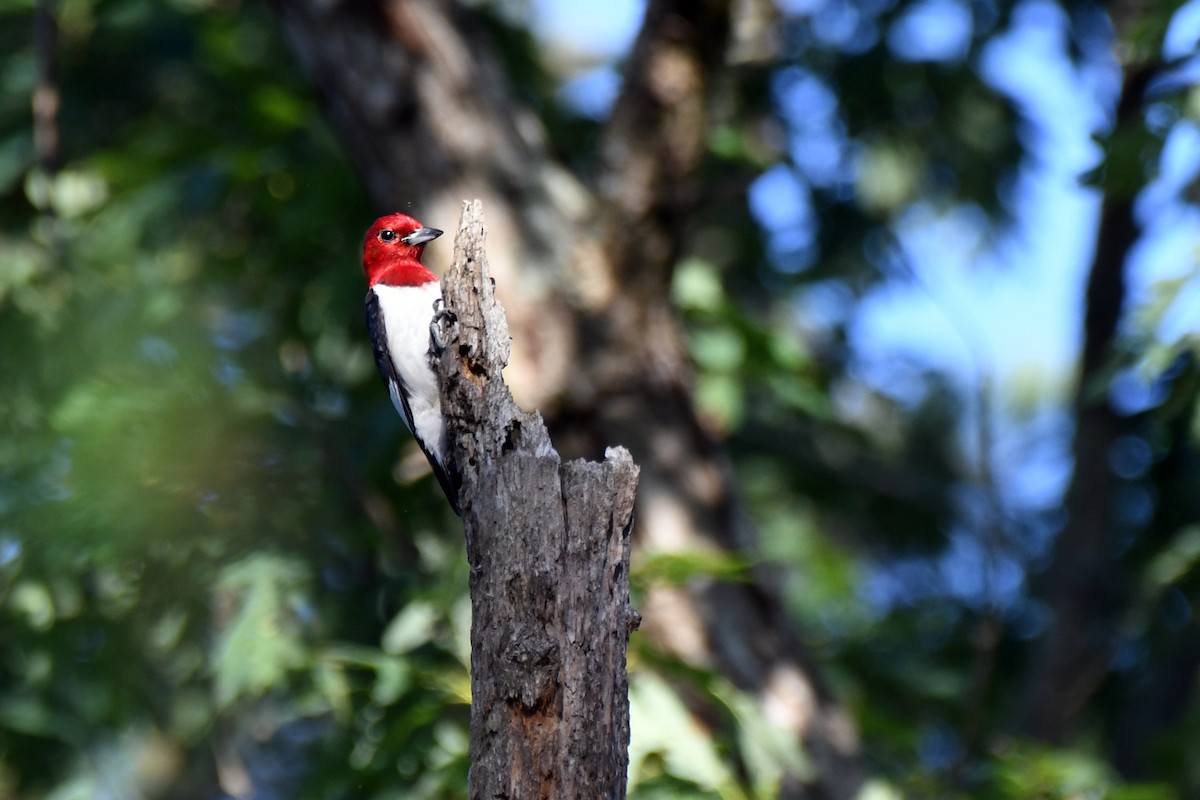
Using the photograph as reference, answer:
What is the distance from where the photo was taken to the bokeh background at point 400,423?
5.06m

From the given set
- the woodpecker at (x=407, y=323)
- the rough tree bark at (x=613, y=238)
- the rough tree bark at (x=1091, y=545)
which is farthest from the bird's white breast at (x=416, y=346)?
the rough tree bark at (x=1091, y=545)

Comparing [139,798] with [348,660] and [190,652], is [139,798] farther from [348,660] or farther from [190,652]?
[348,660]

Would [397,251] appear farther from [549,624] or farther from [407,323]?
[549,624]

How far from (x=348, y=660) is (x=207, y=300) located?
10.5ft

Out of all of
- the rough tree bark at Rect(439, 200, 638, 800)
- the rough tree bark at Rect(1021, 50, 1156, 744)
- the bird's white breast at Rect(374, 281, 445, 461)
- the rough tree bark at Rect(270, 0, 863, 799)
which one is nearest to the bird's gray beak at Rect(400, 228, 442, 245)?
the bird's white breast at Rect(374, 281, 445, 461)

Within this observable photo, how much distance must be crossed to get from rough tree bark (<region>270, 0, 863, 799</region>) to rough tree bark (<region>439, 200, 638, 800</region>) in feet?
9.31

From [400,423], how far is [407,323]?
35.0 inches

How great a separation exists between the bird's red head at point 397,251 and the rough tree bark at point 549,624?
2.03 metres

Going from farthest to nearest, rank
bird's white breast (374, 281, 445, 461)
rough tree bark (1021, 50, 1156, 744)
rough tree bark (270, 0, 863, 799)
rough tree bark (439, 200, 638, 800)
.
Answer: rough tree bark (1021, 50, 1156, 744)
rough tree bark (270, 0, 863, 799)
bird's white breast (374, 281, 445, 461)
rough tree bark (439, 200, 638, 800)

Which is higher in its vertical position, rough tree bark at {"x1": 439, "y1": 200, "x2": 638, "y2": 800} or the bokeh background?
the bokeh background

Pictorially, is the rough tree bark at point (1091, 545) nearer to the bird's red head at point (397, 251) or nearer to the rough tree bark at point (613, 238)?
the rough tree bark at point (613, 238)

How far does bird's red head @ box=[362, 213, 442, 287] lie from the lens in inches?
191

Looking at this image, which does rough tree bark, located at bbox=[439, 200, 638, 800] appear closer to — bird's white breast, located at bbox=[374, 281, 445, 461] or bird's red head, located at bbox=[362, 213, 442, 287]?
bird's white breast, located at bbox=[374, 281, 445, 461]

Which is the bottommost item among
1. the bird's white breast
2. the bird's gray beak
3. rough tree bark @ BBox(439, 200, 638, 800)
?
rough tree bark @ BBox(439, 200, 638, 800)
